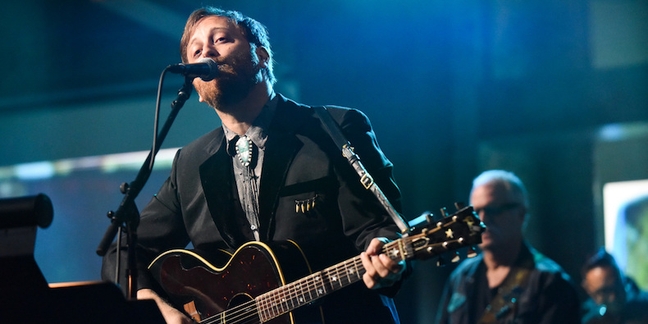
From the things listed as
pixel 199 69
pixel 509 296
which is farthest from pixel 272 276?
pixel 509 296

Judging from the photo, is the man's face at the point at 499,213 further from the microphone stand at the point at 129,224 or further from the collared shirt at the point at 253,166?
the microphone stand at the point at 129,224

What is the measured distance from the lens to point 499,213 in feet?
17.0

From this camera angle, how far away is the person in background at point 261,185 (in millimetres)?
2809

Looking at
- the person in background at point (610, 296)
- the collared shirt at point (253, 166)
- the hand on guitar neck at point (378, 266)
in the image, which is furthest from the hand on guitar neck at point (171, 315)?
the person in background at point (610, 296)

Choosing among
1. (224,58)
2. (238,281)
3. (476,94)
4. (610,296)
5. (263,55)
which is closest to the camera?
(238,281)

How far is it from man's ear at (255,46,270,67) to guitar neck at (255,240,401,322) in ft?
4.06

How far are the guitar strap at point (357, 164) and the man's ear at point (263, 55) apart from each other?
18.5 inches

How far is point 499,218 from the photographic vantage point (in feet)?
17.0

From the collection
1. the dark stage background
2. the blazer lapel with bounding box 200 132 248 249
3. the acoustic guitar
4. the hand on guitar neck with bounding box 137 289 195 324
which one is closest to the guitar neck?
the acoustic guitar

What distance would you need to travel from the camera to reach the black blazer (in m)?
2.81

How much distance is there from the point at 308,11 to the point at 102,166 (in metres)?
2.38

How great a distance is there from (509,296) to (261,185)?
8.43ft

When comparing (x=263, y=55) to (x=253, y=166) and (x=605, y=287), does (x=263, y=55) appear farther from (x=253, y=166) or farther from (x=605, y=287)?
(x=605, y=287)

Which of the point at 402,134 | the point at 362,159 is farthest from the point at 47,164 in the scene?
the point at 362,159
